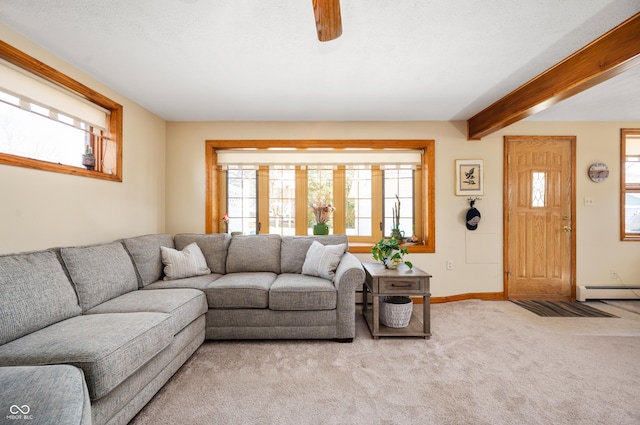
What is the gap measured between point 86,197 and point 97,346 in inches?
65.8

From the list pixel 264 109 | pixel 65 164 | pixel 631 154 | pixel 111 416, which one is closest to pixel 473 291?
pixel 631 154

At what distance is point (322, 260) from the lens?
2.91 meters

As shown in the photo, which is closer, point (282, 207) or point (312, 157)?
point (312, 157)

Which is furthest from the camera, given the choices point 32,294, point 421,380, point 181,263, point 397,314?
point 181,263

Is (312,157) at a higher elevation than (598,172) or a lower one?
higher

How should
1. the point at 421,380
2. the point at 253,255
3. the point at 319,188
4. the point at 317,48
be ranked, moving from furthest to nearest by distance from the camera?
1. the point at 319,188
2. the point at 253,255
3. the point at 317,48
4. the point at 421,380

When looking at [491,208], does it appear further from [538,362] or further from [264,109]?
[264,109]

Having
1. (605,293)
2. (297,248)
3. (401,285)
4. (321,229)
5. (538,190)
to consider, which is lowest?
(605,293)

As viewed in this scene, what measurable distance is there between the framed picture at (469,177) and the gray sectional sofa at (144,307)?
1801 millimetres

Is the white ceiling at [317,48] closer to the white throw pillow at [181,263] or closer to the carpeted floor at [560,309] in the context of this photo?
the white throw pillow at [181,263]

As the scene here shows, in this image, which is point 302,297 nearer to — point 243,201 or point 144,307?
point 144,307

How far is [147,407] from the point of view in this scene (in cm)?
172

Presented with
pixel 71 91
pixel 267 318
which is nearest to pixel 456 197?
pixel 267 318

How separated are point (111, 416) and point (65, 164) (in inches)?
81.2
